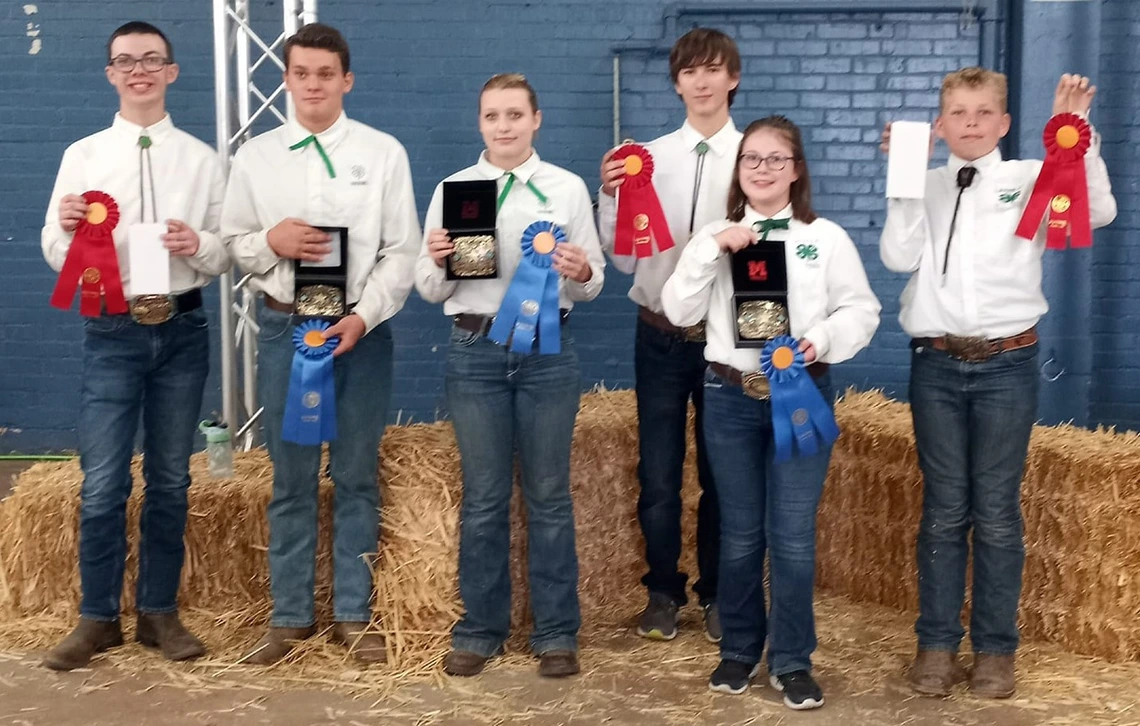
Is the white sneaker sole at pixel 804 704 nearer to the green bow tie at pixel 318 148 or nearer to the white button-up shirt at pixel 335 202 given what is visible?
the white button-up shirt at pixel 335 202

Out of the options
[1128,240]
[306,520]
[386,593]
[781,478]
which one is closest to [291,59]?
[306,520]

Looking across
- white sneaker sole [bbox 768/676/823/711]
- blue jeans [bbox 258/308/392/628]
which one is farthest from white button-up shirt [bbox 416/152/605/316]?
white sneaker sole [bbox 768/676/823/711]

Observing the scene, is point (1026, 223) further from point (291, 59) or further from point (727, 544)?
point (291, 59)

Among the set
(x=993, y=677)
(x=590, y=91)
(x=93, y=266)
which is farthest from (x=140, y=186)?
(x=590, y=91)

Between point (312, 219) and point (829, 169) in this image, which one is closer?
point (312, 219)

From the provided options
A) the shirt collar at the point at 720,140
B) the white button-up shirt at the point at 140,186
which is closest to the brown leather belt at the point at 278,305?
the white button-up shirt at the point at 140,186

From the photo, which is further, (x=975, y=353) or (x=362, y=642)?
(x=362, y=642)

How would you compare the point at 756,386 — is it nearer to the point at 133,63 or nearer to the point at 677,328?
the point at 677,328

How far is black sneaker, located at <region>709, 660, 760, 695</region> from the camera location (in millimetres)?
2598

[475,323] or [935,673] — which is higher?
[475,323]

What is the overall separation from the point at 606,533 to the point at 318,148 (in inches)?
51.9

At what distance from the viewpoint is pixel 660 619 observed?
2.96m

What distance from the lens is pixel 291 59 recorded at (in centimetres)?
267

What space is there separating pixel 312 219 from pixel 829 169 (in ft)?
9.29
